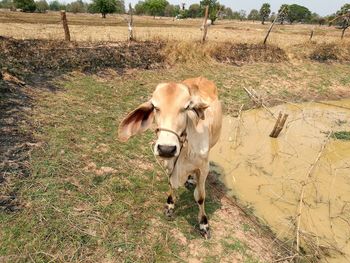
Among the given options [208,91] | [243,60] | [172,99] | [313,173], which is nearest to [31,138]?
[208,91]

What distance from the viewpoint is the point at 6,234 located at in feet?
12.1

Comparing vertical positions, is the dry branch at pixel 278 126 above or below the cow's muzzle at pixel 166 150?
below

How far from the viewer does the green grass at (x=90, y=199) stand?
3.72 m

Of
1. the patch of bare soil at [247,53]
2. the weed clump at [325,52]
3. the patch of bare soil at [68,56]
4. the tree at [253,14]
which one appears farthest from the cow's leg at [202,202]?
the tree at [253,14]

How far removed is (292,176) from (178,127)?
3.96m

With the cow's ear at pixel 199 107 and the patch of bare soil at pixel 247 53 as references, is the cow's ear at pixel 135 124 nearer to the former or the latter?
the cow's ear at pixel 199 107

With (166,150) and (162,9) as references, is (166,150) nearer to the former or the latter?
(166,150)

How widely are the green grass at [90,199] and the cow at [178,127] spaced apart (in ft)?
1.43

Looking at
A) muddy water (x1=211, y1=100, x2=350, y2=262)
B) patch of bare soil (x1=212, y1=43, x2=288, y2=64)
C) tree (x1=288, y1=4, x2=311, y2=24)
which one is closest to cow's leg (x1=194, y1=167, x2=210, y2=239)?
muddy water (x1=211, y1=100, x2=350, y2=262)

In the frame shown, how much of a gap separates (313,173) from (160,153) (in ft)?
14.8

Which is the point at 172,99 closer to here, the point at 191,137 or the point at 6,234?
the point at 191,137

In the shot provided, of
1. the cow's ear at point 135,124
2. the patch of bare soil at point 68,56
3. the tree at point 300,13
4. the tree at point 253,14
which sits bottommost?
the tree at point 253,14

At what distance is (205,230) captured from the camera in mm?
4309

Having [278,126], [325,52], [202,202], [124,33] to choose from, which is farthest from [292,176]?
[124,33]
